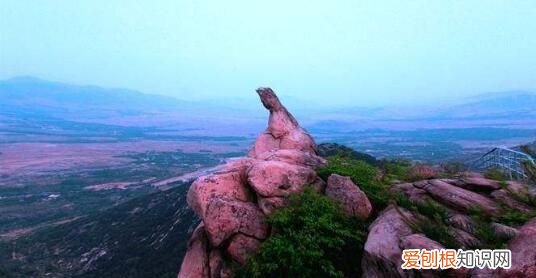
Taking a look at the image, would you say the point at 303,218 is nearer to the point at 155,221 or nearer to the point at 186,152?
the point at 155,221

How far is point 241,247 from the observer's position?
7.87m

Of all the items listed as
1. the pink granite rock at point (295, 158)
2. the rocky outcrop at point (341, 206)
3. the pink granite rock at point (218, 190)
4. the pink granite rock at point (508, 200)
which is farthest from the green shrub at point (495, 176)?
the pink granite rock at point (218, 190)

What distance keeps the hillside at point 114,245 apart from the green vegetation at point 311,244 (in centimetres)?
1453

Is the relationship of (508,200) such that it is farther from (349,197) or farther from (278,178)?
(278,178)

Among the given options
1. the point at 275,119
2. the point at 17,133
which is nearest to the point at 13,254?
the point at 275,119

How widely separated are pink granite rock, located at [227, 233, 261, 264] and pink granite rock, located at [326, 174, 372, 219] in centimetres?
147

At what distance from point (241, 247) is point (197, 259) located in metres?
0.90

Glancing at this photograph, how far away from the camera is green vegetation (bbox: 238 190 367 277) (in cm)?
715

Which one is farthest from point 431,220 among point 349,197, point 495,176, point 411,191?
point 495,176

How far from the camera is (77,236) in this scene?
98.8 ft

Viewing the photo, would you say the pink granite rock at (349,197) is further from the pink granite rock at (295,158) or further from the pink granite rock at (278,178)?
the pink granite rock at (295,158)

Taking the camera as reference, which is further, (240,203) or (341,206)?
(240,203)

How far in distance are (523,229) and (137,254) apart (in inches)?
862

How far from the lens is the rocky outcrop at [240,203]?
7.94 meters
